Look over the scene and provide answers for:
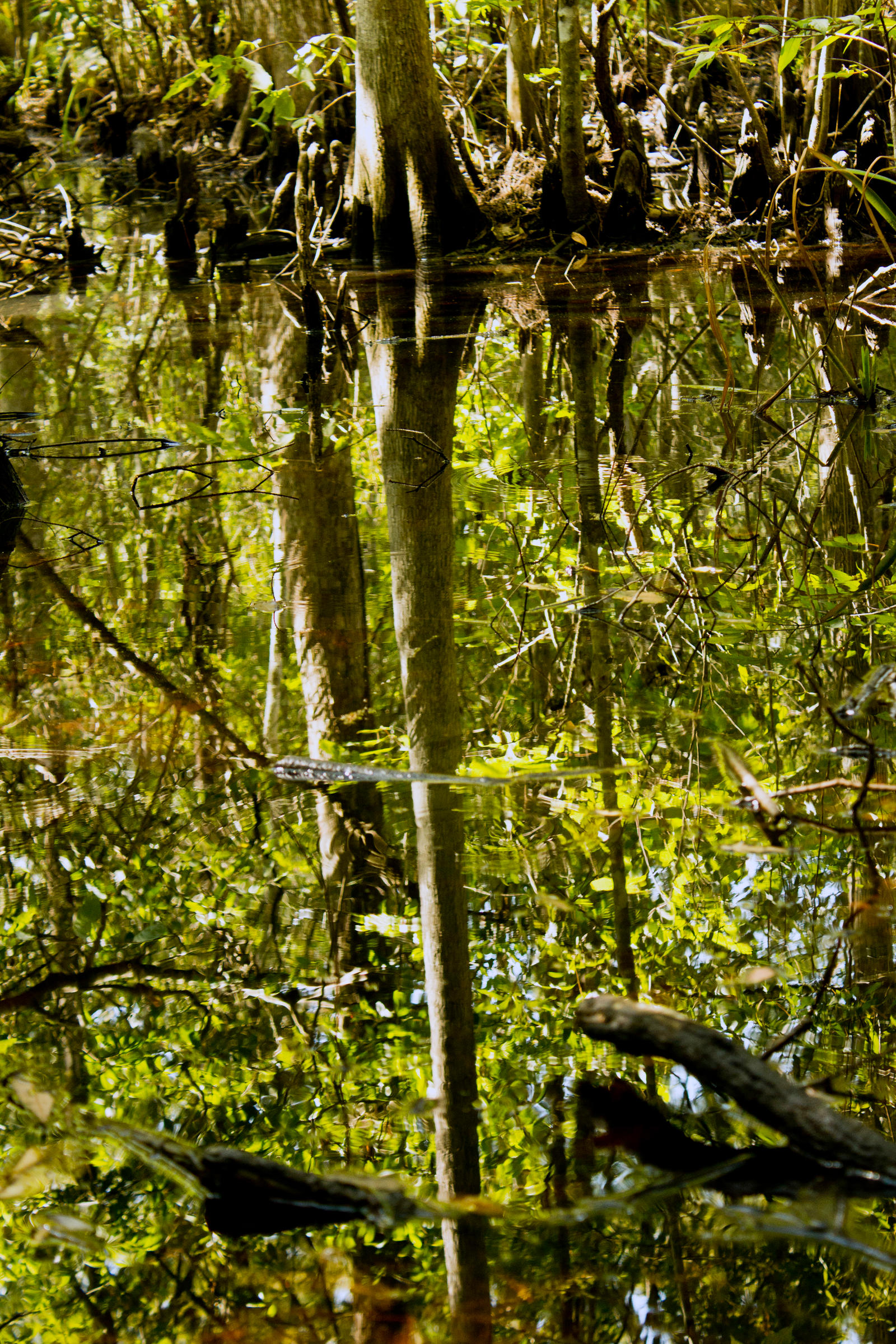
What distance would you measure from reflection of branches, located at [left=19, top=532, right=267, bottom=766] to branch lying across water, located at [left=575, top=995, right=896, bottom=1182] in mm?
1158

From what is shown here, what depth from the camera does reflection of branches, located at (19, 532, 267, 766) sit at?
254 cm

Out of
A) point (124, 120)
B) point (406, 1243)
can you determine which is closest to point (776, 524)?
point (406, 1243)

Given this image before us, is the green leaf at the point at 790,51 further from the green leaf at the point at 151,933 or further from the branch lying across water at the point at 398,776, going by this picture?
the green leaf at the point at 151,933

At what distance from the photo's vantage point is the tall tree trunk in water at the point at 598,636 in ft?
6.39

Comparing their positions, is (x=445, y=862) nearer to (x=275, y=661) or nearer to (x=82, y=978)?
(x=82, y=978)

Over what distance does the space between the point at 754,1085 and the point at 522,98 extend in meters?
9.70

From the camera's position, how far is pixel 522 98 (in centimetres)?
984

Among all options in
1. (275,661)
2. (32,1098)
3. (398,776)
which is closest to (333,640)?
(275,661)

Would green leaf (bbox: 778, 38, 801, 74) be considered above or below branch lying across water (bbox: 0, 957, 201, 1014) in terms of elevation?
above

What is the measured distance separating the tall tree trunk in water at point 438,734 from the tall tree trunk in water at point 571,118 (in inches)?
125

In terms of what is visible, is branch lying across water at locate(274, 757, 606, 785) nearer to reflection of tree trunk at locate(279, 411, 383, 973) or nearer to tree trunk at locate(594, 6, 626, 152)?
reflection of tree trunk at locate(279, 411, 383, 973)

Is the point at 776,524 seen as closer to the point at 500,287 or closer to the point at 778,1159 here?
the point at 778,1159

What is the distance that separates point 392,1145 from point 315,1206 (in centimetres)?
17

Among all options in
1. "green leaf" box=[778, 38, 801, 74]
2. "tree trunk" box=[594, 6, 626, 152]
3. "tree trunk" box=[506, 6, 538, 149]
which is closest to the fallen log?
"green leaf" box=[778, 38, 801, 74]
